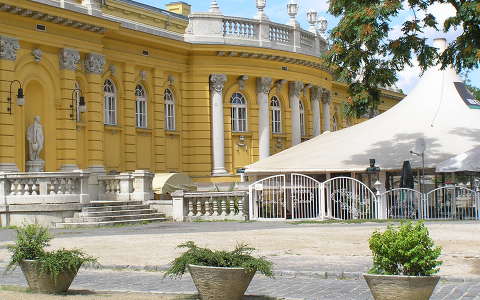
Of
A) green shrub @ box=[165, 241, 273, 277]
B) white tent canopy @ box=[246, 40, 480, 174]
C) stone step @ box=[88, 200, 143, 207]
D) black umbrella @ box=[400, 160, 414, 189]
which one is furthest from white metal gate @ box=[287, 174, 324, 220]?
green shrub @ box=[165, 241, 273, 277]

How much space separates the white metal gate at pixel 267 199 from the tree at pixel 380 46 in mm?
3300

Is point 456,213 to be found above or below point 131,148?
below

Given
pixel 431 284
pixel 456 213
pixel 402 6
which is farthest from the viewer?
pixel 456 213

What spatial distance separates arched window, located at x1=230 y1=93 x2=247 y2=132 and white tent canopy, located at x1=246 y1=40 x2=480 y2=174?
9.83 meters

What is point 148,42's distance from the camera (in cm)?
3775

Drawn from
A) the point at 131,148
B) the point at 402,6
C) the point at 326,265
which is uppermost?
the point at 402,6

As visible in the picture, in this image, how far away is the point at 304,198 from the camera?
28.1 meters

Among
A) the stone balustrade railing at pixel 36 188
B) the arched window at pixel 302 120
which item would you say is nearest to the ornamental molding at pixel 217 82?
the arched window at pixel 302 120

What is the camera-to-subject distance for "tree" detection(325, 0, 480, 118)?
22812mm

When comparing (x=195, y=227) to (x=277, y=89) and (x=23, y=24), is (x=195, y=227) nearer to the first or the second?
(x=23, y=24)

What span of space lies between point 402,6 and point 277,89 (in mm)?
20290

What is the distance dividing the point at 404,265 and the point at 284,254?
651 cm

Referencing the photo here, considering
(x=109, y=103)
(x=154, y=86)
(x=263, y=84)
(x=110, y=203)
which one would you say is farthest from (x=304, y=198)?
(x=263, y=84)

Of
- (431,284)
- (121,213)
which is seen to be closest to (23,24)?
(121,213)
